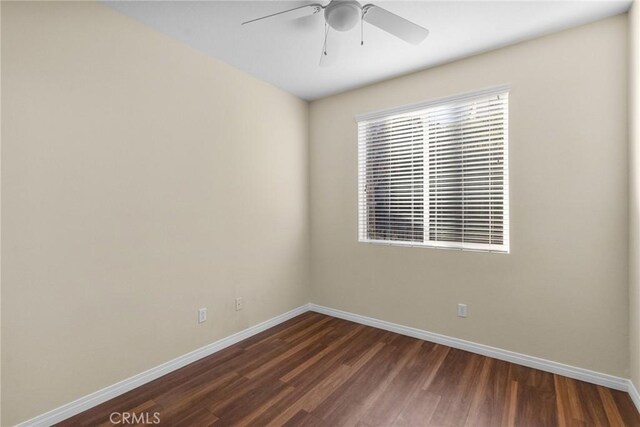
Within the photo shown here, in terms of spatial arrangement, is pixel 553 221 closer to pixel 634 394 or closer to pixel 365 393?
pixel 634 394

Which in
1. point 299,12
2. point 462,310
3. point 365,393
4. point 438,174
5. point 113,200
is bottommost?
point 365,393

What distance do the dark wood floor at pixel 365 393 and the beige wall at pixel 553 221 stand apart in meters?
0.29

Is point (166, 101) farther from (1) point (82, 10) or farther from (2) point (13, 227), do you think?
(2) point (13, 227)

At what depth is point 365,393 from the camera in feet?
6.64

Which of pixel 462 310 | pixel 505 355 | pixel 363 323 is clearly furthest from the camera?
pixel 363 323

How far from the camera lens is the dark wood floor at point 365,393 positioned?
1.78 metres

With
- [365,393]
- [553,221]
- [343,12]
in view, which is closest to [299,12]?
A: [343,12]

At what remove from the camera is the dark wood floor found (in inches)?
69.9

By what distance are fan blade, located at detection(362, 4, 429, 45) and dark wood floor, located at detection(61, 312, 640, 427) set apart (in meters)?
2.34
